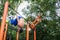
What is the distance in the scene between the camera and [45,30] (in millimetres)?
8312

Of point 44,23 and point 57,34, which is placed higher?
point 44,23

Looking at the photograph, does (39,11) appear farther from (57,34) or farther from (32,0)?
(57,34)

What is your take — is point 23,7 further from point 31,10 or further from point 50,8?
point 50,8

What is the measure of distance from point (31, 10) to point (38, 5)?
0.43 metres

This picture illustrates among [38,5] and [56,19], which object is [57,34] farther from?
[38,5]

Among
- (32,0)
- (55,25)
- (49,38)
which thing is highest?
(32,0)

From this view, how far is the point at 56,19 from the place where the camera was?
818cm

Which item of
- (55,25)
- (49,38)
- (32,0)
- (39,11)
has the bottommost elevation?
(49,38)

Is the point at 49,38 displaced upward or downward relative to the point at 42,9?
downward

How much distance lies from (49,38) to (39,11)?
137 cm

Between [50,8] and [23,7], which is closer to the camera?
[50,8]

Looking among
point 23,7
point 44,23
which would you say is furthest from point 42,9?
point 23,7

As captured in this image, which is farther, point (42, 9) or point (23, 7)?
point (23, 7)

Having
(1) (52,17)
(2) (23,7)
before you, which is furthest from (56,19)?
(2) (23,7)
